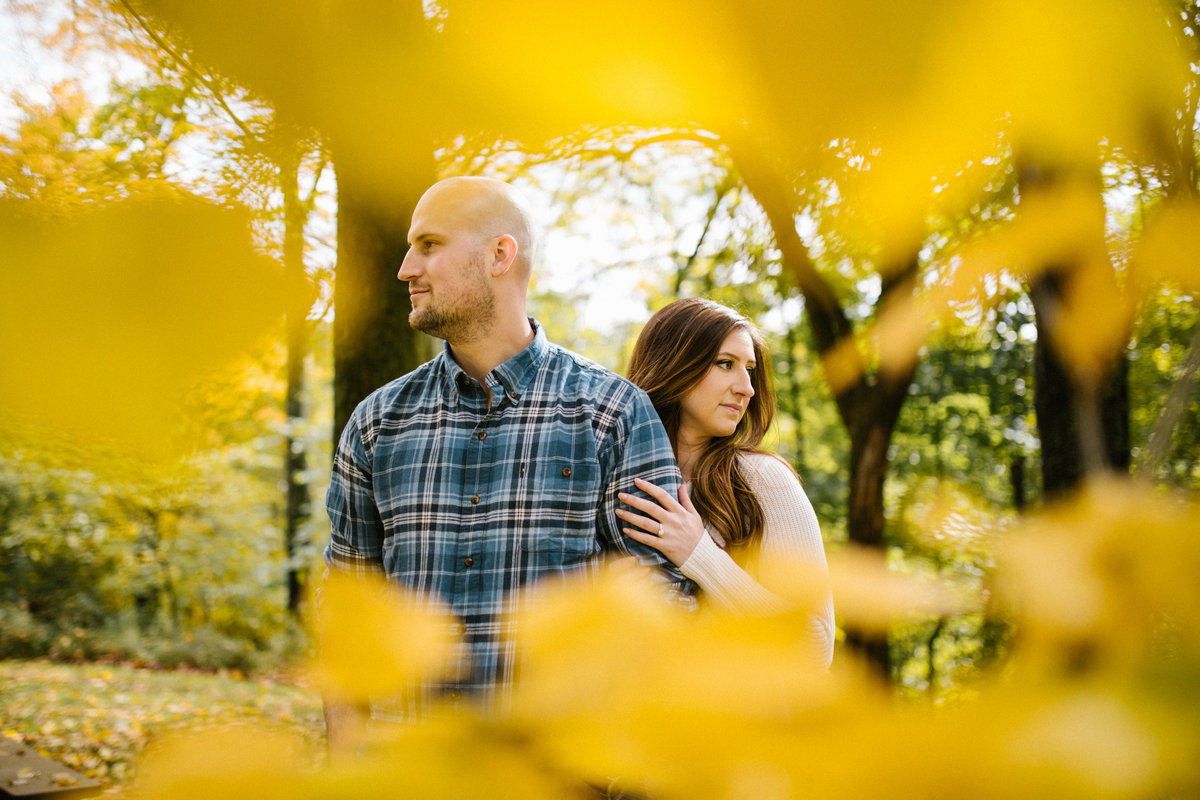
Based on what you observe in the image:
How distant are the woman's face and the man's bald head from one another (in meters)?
0.64

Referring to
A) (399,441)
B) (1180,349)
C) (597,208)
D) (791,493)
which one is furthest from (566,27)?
(791,493)

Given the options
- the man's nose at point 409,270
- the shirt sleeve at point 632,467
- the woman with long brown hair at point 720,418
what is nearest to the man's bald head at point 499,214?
the man's nose at point 409,270

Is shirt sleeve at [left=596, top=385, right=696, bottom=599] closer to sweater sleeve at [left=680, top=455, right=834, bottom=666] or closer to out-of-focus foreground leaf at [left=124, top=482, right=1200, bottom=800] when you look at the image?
sweater sleeve at [left=680, top=455, right=834, bottom=666]

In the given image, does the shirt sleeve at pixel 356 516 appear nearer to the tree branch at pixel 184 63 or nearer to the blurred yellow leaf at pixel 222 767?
the tree branch at pixel 184 63

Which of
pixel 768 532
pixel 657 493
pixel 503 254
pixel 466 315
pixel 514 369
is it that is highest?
pixel 503 254

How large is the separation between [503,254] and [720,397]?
80 centimetres

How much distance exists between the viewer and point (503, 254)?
63.5 inches

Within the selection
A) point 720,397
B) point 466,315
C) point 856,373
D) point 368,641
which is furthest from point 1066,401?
point 720,397

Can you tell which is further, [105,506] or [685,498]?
[685,498]

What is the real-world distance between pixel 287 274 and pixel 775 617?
0.96 feet

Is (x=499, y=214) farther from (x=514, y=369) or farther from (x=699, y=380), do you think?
(x=699, y=380)

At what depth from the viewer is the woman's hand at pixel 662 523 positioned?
1429 mm

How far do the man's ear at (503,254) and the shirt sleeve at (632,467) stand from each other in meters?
0.38

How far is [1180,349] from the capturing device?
0.38 metres
